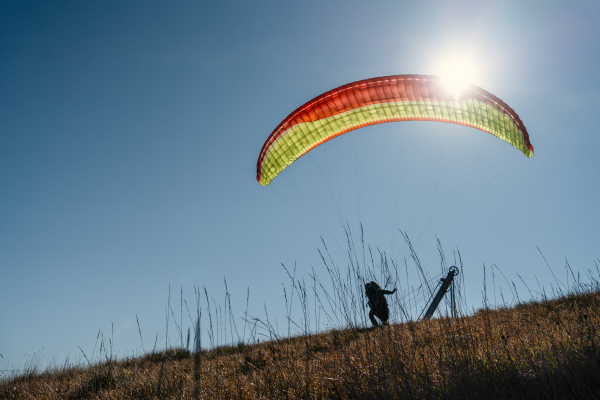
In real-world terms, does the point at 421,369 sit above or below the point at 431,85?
below

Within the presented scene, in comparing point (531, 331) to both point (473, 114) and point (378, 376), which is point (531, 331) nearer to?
point (378, 376)

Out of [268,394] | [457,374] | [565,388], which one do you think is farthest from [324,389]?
[565,388]

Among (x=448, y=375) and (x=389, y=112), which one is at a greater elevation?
(x=389, y=112)

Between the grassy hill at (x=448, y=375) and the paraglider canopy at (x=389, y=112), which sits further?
the paraglider canopy at (x=389, y=112)

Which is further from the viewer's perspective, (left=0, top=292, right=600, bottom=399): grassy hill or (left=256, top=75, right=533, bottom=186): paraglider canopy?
(left=256, top=75, right=533, bottom=186): paraglider canopy

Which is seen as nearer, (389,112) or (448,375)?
(448,375)

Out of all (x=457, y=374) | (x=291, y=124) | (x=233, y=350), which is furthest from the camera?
(x=233, y=350)

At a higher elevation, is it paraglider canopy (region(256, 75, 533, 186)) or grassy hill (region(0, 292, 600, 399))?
paraglider canopy (region(256, 75, 533, 186))

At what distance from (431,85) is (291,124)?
8.15 feet

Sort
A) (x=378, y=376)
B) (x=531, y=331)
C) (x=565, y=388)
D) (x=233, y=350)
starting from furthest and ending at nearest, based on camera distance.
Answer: (x=233, y=350) → (x=531, y=331) → (x=378, y=376) → (x=565, y=388)

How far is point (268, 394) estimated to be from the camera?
128 inches

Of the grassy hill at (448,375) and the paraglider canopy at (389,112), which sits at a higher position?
the paraglider canopy at (389,112)

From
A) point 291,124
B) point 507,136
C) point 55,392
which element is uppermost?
point 291,124

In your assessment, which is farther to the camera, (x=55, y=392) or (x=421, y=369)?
(x=55, y=392)
